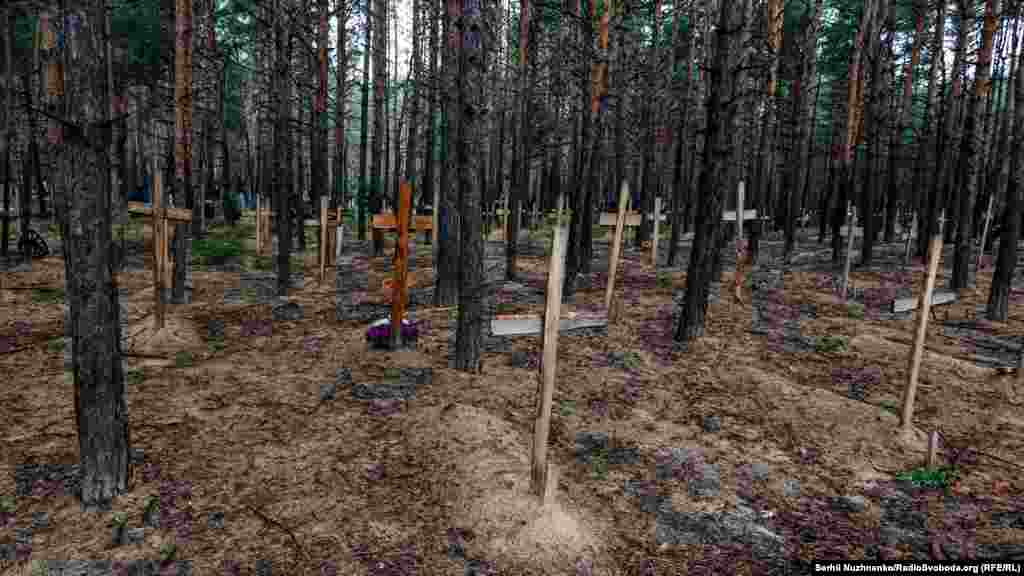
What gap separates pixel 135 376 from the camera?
6172mm

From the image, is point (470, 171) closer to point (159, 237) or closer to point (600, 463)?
point (600, 463)

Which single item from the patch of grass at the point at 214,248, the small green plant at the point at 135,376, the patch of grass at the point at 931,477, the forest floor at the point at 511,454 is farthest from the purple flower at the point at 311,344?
the patch of grass at the point at 214,248

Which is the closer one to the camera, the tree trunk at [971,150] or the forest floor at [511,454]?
the forest floor at [511,454]

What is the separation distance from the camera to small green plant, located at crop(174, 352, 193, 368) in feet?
22.0

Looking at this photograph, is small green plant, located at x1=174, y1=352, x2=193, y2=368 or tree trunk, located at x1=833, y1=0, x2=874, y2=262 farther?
tree trunk, located at x1=833, y1=0, x2=874, y2=262

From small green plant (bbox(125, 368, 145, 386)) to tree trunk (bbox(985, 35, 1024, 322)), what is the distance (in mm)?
12698

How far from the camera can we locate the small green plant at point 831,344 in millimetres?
8305

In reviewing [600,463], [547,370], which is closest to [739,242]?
[600,463]

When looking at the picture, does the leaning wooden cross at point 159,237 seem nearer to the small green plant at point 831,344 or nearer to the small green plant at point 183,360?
the small green plant at point 183,360

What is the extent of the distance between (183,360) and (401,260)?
9.80ft

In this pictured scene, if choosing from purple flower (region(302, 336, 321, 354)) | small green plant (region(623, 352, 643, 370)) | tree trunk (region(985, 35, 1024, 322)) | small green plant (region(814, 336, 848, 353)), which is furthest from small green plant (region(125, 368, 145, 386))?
tree trunk (region(985, 35, 1024, 322))

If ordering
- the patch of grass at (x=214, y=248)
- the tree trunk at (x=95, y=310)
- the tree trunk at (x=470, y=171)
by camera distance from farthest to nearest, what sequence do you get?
the patch of grass at (x=214, y=248) < the tree trunk at (x=470, y=171) < the tree trunk at (x=95, y=310)

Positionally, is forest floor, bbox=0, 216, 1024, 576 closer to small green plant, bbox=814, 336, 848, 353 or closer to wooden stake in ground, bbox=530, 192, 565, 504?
small green plant, bbox=814, 336, 848, 353

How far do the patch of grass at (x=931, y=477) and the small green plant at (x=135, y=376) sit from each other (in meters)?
7.61
